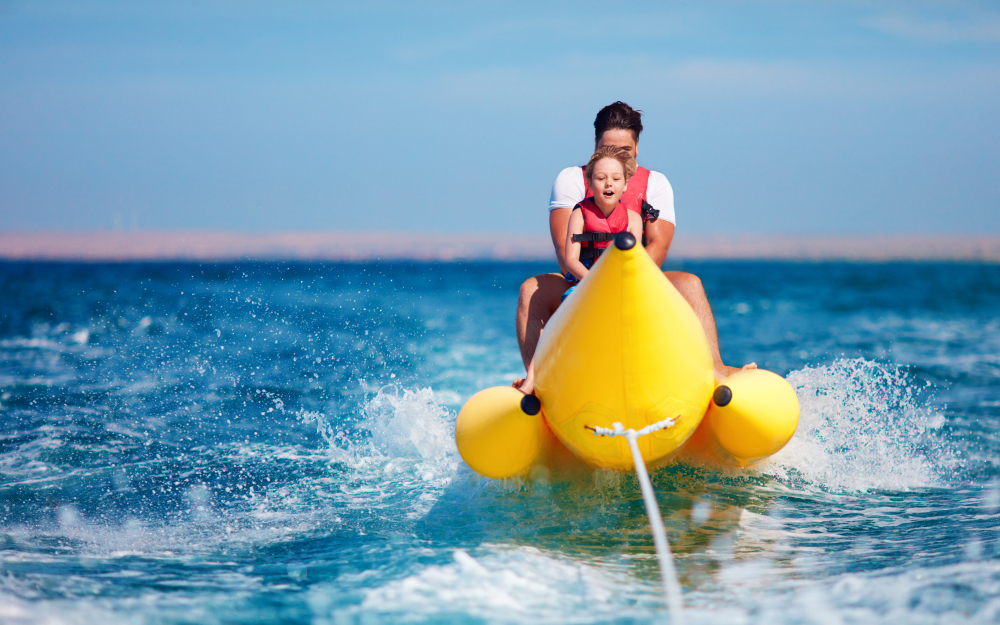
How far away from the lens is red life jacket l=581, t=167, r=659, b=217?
3.81 metres

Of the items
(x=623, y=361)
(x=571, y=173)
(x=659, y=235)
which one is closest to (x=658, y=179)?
(x=659, y=235)

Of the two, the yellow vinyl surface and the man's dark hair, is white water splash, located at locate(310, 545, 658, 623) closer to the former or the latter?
the yellow vinyl surface

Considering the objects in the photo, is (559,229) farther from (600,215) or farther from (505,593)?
(505,593)

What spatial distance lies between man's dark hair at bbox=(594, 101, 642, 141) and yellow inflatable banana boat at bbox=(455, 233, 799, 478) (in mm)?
1244

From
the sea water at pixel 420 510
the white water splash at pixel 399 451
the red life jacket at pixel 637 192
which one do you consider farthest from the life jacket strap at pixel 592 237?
the white water splash at pixel 399 451

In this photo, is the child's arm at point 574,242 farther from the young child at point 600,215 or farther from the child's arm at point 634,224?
the child's arm at point 634,224

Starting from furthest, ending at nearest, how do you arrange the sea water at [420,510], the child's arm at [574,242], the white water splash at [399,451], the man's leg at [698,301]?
1. the white water splash at [399,451]
2. the man's leg at [698,301]
3. the child's arm at [574,242]
4. the sea water at [420,510]

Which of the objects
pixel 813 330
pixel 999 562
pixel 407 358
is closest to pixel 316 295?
pixel 407 358

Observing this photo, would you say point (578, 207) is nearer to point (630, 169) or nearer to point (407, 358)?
point (630, 169)

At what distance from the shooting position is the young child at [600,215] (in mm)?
3432

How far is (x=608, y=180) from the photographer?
3.43 metres

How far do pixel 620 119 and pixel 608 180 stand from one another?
0.61 meters

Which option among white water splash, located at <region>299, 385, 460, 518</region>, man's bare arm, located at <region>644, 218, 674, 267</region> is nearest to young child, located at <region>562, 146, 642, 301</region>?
man's bare arm, located at <region>644, 218, 674, 267</region>

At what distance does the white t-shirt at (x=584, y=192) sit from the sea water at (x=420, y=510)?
1470 millimetres
